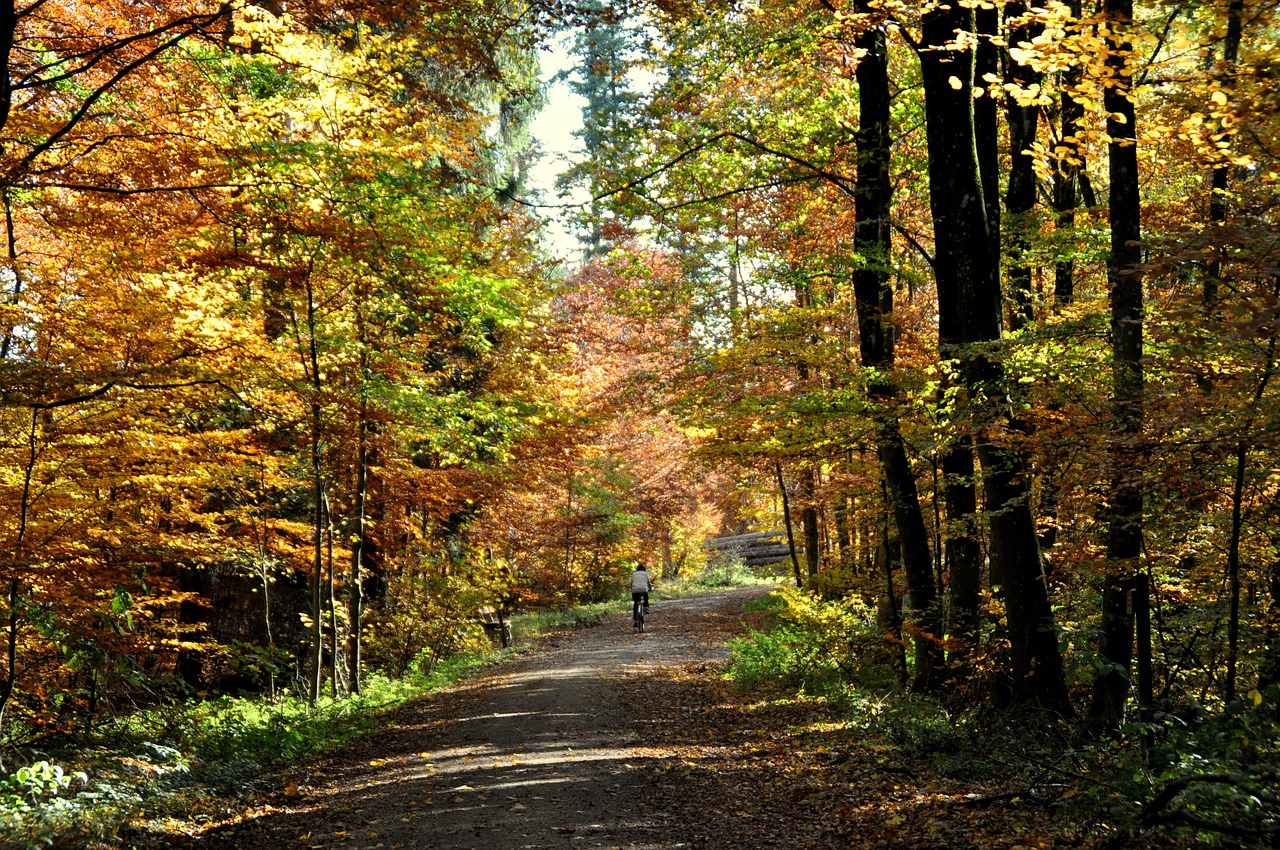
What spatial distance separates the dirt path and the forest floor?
2 cm

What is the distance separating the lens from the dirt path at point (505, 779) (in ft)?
19.8

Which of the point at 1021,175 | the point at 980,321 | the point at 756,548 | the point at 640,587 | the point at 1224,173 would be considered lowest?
the point at 756,548

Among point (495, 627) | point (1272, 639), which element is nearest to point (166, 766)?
point (1272, 639)

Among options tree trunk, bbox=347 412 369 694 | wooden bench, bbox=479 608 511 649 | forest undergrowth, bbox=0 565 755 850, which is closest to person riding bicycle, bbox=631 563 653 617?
wooden bench, bbox=479 608 511 649

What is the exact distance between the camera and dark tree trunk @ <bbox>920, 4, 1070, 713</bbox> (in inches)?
293

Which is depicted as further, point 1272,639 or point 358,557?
point 358,557

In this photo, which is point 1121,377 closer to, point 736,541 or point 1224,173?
point 1224,173

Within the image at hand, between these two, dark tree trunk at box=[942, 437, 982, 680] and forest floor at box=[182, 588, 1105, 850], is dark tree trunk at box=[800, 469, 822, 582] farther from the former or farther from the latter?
dark tree trunk at box=[942, 437, 982, 680]

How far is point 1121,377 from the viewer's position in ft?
20.4

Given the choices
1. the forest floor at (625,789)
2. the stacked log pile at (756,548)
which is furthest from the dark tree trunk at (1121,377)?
Result: the stacked log pile at (756,548)

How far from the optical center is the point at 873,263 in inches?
383

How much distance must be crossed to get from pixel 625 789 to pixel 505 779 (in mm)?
1157

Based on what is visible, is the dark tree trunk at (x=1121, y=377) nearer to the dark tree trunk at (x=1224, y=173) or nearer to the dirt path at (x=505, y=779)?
the dark tree trunk at (x=1224, y=173)

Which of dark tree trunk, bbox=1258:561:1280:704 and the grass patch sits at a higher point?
dark tree trunk, bbox=1258:561:1280:704
